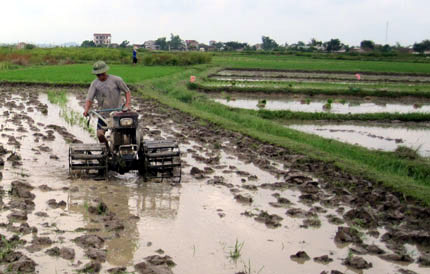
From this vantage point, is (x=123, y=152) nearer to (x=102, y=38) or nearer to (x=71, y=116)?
(x=71, y=116)

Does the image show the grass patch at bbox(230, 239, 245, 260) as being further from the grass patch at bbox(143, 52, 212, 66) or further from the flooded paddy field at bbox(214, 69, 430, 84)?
the grass patch at bbox(143, 52, 212, 66)

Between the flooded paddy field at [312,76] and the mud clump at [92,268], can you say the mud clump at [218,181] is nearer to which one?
the mud clump at [92,268]

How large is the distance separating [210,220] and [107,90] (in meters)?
2.54

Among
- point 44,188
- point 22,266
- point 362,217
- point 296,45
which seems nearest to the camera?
point 22,266

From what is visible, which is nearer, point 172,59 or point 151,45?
point 172,59

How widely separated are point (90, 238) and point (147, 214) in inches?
40.5

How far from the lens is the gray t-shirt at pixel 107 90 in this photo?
6840 millimetres

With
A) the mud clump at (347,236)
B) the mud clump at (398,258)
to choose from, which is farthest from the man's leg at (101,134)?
the mud clump at (398,258)

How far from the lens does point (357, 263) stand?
4219 millimetres

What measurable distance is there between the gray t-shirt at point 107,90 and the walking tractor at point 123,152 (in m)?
0.25

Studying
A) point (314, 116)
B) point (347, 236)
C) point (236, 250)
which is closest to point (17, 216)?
point (236, 250)

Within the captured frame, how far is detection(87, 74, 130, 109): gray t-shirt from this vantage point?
22.4 ft

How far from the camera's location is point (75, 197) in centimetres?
593

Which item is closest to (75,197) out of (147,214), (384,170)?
(147,214)
